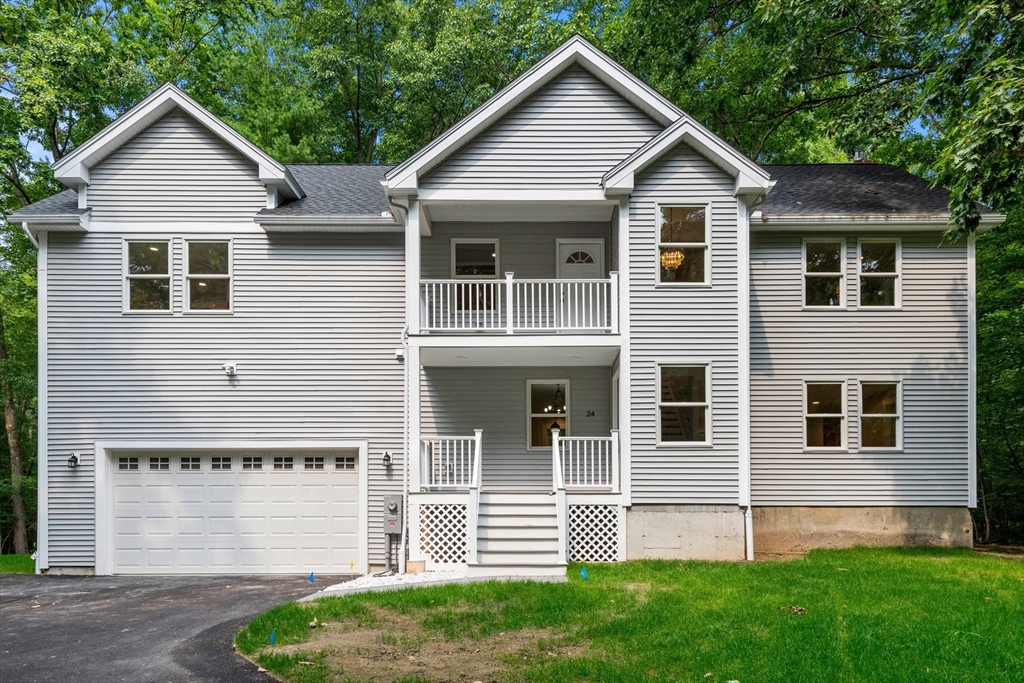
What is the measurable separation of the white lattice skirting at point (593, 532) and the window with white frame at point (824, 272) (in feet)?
18.8

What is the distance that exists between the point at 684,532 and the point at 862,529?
3.86 metres

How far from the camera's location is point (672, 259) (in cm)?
1344

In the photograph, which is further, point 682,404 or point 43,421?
point 43,421

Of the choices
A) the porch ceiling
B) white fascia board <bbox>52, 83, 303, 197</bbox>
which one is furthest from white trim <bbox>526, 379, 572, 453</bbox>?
white fascia board <bbox>52, 83, 303, 197</bbox>

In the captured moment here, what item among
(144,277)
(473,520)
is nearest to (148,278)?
(144,277)

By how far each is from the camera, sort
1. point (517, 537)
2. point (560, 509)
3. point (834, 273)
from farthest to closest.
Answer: point (834, 273) → point (560, 509) → point (517, 537)

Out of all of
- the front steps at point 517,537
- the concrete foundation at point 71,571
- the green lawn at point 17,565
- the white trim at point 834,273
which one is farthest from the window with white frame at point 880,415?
the green lawn at point 17,565

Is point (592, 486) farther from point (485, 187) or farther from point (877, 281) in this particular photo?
point (877, 281)

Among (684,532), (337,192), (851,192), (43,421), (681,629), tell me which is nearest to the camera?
(681,629)

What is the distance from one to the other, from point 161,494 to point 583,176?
381 inches

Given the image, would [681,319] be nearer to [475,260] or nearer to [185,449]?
[475,260]

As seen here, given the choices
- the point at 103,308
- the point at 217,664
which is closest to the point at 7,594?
Result: the point at 103,308

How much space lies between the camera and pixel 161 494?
47.5 feet

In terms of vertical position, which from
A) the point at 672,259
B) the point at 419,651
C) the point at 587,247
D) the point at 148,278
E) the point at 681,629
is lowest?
the point at 419,651
